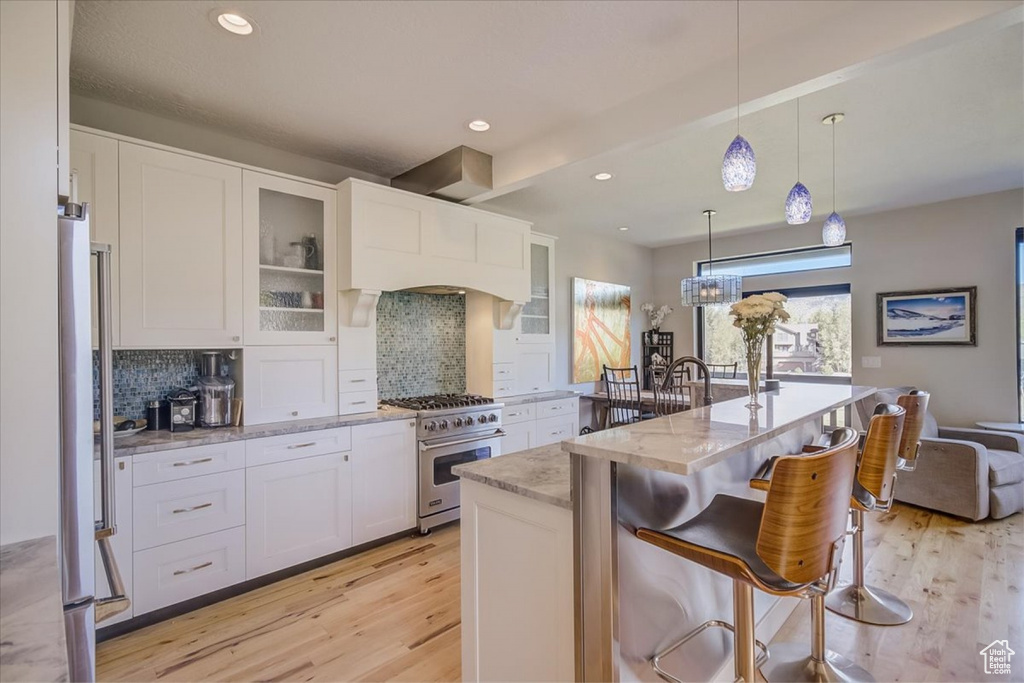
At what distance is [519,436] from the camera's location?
407cm

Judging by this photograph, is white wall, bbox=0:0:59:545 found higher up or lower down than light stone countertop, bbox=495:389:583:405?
higher up

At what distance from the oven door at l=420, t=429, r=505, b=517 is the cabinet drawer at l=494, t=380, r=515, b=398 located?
564 millimetres

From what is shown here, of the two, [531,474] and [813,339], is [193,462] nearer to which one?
[531,474]

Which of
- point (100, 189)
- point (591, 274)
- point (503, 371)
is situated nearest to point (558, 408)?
point (503, 371)

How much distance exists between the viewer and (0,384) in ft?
3.41

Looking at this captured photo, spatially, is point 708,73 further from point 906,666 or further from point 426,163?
point 906,666

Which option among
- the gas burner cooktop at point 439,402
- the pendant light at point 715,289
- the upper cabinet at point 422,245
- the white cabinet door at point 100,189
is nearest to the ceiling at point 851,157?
the upper cabinet at point 422,245

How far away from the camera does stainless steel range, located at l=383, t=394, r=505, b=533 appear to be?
3316mm

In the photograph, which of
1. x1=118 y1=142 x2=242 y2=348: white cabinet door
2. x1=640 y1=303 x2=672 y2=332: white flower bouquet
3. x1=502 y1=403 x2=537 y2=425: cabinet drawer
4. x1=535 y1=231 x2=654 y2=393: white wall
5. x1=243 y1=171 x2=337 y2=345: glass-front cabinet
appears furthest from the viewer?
x1=640 y1=303 x2=672 y2=332: white flower bouquet

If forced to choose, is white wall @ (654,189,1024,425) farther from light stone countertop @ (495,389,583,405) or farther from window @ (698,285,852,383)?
Result: light stone countertop @ (495,389,583,405)

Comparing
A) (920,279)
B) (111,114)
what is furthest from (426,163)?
(920,279)

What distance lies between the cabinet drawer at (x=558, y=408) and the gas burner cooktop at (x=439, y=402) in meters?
0.53

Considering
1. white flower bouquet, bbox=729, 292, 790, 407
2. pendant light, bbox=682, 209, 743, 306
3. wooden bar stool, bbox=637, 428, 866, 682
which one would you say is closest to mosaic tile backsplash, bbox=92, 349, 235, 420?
wooden bar stool, bbox=637, 428, 866, 682

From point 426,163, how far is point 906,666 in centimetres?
387
